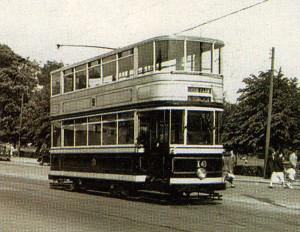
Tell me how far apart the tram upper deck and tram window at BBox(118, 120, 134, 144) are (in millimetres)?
594

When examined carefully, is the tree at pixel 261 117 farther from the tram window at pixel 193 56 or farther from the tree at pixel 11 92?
the tree at pixel 11 92

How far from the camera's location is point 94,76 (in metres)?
18.0

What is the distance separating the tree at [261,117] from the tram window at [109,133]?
20.2m

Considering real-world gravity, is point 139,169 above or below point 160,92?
below

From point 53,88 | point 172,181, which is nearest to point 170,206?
point 172,181

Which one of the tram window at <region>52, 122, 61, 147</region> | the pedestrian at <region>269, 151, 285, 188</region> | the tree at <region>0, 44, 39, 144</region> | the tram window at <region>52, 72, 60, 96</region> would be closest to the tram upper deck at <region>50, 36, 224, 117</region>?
the tram window at <region>52, 122, 61, 147</region>

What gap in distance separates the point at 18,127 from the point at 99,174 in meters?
48.8

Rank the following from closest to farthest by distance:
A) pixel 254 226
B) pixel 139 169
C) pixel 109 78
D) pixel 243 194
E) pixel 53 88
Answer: pixel 254 226 → pixel 139 169 → pixel 109 78 → pixel 243 194 → pixel 53 88

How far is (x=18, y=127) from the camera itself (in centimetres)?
6388

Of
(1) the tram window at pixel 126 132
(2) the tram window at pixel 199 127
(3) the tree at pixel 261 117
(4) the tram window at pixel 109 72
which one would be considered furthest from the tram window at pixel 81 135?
(3) the tree at pixel 261 117

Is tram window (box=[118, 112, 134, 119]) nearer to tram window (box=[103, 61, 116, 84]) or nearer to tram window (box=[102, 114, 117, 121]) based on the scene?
tram window (box=[102, 114, 117, 121])

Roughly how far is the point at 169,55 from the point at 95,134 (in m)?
4.19

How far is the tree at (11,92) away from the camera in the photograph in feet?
212

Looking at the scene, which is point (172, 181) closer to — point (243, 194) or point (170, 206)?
point (170, 206)
